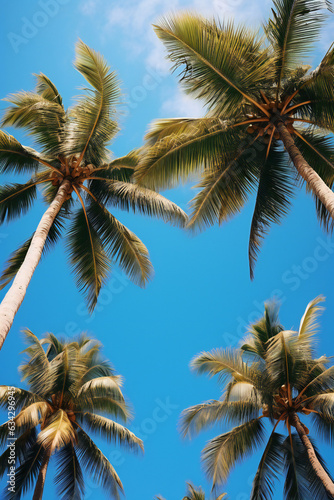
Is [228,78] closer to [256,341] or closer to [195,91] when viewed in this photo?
[195,91]

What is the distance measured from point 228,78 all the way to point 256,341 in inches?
346

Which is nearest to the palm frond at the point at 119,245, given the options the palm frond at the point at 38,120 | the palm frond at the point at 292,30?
the palm frond at the point at 38,120

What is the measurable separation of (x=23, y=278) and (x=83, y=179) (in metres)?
5.07

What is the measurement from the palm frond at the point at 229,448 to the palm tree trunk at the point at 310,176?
7.53m

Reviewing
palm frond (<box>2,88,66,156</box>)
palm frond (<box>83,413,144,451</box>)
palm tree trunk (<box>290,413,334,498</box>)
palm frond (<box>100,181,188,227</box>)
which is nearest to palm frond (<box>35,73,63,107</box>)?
palm frond (<box>2,88,66,156</box>)

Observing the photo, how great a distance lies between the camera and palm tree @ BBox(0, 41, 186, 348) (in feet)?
40.0

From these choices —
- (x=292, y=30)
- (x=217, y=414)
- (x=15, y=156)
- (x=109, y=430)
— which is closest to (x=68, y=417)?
(x=109, y=430)

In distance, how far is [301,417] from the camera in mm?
14008

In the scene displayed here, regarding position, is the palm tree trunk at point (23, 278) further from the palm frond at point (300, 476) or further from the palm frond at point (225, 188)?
the palm frond at point (300, 476)

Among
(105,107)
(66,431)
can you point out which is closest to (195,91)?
(105,107)

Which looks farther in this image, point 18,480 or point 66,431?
point 18,480

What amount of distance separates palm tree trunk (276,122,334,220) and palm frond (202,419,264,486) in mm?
7534

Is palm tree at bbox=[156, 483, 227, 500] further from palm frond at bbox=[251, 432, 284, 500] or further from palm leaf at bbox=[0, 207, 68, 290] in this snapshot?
palm leaf at bbox=[0, 207, 68, 290]

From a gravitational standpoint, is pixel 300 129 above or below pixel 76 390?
above
